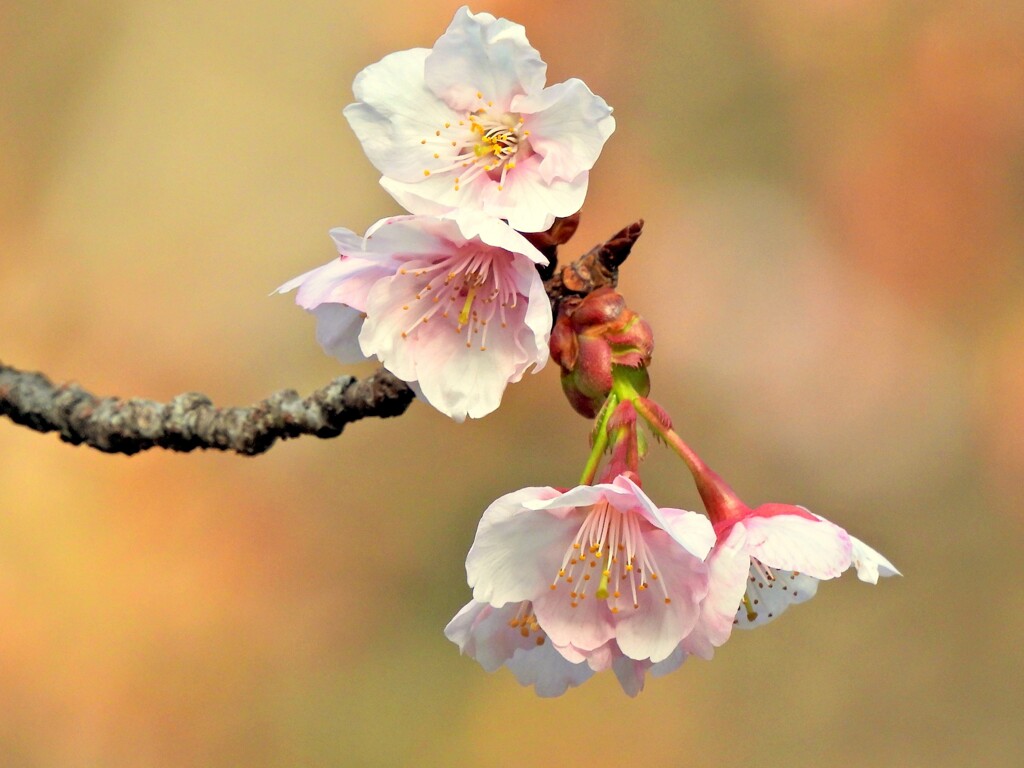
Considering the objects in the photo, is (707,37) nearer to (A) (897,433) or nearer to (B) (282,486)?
(A) (897,433)

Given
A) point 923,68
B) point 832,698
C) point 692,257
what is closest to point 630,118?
point 692,257

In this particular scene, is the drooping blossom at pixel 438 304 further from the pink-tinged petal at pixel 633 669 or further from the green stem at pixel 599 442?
the pink-tinged petal at pixel 633 669

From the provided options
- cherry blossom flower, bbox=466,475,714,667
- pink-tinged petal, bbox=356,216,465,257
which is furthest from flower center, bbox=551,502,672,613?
pink-tinged petal, bbox=356,216,465,257

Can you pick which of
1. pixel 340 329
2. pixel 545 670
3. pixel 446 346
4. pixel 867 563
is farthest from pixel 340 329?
pixel 867 563

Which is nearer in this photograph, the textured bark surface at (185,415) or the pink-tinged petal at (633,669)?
the pink-tinged petal at (633,669)

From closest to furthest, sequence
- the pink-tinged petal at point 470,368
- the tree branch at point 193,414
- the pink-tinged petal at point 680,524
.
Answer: the pink-tinged petal at point 680,524 < the pink-tinged petal at point 470,368 < the tree branch at point 193,414

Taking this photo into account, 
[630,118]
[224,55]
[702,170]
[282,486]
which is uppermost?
[224,55]

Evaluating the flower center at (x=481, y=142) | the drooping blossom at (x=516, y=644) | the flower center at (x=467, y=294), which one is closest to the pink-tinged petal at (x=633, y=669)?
the drooping blossom at (x=516, y=644)

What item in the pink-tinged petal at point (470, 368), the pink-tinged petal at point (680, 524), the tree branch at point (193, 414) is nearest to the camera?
the pink-tinged petal at point (680, 524)
